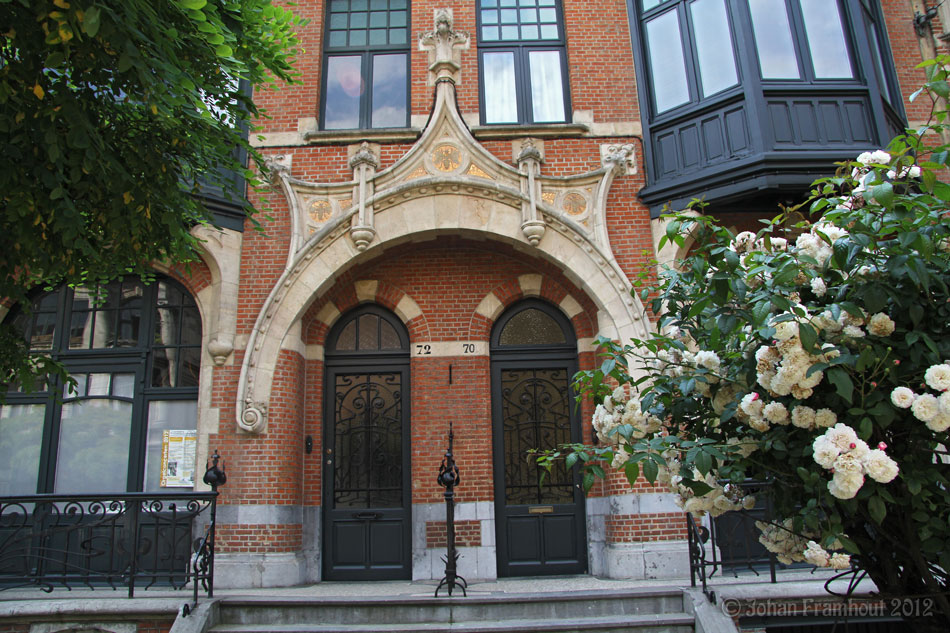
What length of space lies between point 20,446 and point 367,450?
464cm

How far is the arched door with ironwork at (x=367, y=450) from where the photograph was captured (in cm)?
884

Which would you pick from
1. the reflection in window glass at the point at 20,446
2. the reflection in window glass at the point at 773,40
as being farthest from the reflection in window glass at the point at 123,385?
the reflection in window glass at the point at 773,40

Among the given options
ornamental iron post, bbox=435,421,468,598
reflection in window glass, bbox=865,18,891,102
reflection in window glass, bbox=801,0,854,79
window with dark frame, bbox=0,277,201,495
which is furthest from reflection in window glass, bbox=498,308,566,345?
reflection in window glass, bbox=865,18,891,102

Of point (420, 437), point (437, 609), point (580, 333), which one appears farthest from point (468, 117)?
point (437, 609)

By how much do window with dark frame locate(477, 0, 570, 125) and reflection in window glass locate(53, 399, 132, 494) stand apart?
6.60 meters

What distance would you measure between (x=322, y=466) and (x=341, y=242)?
3.01 metres

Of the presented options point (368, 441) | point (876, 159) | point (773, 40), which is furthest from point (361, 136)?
point (876, 159)

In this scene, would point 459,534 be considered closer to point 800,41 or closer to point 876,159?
point 876,159

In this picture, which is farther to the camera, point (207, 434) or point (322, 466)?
point (322, 466)

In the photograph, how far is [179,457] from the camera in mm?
8789

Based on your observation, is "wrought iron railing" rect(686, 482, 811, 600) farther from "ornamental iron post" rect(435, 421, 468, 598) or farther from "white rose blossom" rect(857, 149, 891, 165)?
"white rose blossom" rect(857, 149, 891, 165)

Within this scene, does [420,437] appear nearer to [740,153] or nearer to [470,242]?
[470,242]

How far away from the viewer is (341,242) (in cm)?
898

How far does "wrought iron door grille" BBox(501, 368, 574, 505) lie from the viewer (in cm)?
898
